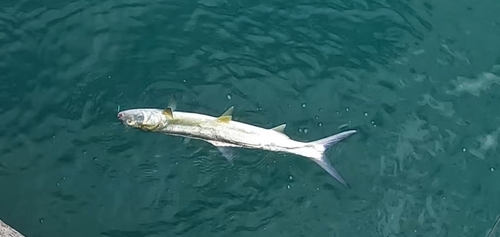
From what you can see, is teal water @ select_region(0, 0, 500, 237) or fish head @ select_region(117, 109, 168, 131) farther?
teal water @ select_region(0, 0, 500, 237)

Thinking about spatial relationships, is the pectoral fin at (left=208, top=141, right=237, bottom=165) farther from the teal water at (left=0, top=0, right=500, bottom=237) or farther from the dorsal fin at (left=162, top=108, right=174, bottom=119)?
the teal water at (left=0, top=0, right=500, bottom=237)

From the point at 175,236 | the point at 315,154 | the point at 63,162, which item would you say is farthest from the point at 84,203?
the point at 315,154

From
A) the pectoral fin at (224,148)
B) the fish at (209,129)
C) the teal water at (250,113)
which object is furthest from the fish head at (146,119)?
the teal water at (250,113)

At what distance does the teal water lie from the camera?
4.32 meters

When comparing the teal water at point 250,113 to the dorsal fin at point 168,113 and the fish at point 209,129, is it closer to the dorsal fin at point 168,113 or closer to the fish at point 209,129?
the fish at point 209,129

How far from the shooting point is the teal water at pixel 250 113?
4.32 meters

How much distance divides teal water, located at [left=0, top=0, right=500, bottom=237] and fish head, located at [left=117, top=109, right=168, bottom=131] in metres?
0.89

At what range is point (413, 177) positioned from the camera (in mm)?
4457

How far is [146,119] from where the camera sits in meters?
3.46

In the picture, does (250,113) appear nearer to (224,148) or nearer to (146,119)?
(224,148)

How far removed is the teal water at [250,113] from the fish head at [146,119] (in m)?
0.89

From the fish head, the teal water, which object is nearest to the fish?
the fish head

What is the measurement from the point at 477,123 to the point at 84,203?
2623 mm

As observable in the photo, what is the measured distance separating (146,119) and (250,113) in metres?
1.13
